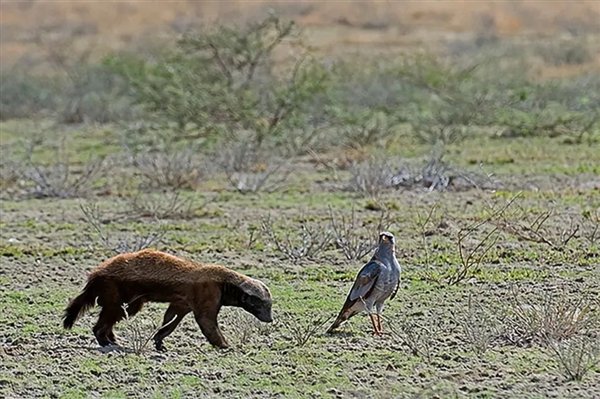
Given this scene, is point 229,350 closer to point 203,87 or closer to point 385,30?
point 203,87

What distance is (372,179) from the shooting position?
17.2 meters

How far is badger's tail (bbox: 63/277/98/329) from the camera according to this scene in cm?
912

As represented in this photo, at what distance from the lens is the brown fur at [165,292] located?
29.7ft

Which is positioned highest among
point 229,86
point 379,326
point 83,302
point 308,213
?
point 83,302

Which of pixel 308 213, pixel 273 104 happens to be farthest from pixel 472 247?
pixel 273 104

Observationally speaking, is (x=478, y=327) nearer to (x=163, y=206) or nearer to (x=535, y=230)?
(x=535, y=230)

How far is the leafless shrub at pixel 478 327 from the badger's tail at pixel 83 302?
250 cm

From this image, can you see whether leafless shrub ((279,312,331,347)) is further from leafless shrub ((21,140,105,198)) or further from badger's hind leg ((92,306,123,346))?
leafless shrub ((21,140,105,198))

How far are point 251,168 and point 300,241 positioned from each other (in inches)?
249

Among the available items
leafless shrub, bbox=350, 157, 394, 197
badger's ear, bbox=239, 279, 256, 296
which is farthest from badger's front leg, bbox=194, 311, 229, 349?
leafless shrub, bbox=350, 157, 394, 197

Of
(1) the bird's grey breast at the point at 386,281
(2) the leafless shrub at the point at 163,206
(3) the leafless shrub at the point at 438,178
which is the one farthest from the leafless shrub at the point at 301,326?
(3) the leafless shrub at the point at 438,178

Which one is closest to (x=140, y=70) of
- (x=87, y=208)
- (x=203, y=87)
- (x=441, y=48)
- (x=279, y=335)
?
(x=203, y=87)

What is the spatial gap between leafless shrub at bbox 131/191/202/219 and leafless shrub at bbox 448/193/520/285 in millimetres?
3478

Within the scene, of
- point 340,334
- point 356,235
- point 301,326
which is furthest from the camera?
point 356,235
